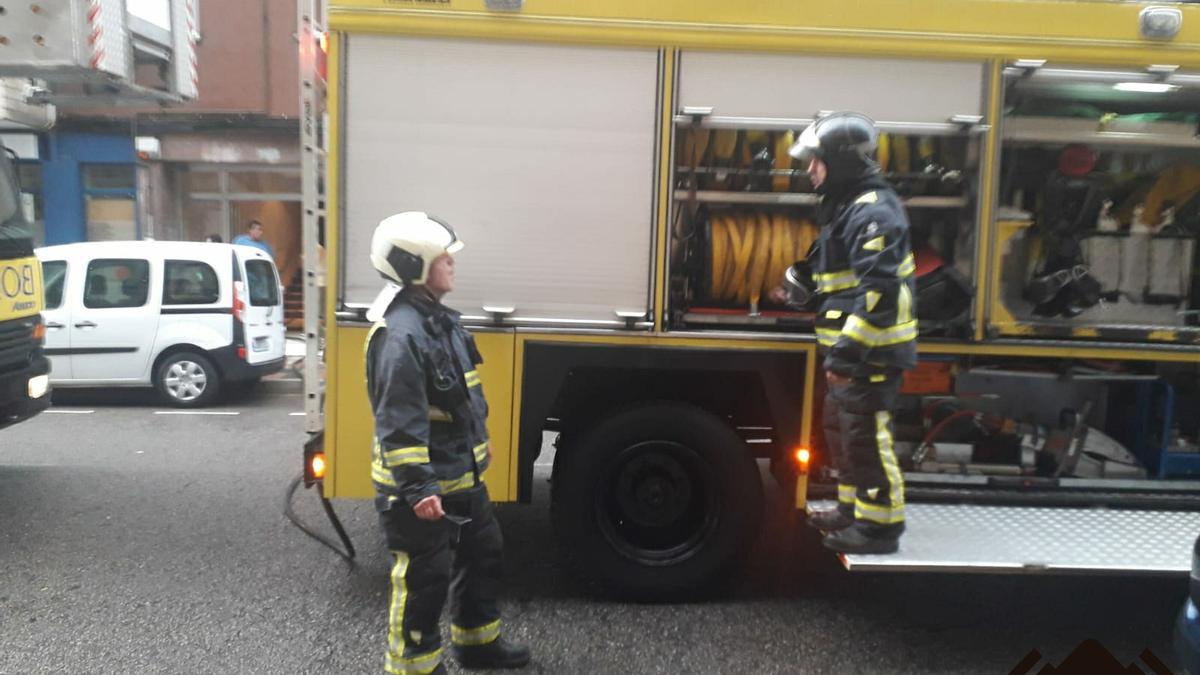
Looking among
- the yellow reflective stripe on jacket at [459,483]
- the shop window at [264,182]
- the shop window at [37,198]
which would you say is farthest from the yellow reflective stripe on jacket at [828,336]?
the shop window at [37,198]

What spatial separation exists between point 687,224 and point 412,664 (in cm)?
232

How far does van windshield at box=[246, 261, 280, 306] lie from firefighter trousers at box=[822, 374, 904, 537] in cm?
780

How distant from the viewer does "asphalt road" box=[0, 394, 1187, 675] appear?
3.75 meters

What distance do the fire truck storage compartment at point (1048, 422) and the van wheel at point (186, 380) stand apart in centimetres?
765

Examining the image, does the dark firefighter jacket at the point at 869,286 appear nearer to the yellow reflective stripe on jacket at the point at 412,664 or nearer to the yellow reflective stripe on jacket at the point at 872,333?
the yellow reflective stripe on jacket at the point at 872,333

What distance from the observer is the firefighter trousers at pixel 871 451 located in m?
3.66

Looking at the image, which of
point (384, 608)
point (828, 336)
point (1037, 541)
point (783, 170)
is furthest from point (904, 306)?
point (384, 608)

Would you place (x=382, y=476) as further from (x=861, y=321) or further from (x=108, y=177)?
(x=108, y=177)

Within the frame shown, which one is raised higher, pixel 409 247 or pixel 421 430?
pixel 409 247

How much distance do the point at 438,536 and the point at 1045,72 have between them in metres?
3.39

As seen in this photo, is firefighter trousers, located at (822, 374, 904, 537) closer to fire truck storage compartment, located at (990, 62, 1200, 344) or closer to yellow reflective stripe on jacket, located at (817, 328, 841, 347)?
yellow reflective stripe on jacket, located at (817, 328, 841, 347)

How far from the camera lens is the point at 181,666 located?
144 inches

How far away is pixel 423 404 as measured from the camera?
3164mm

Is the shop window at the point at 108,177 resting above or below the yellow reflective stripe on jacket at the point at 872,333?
above
